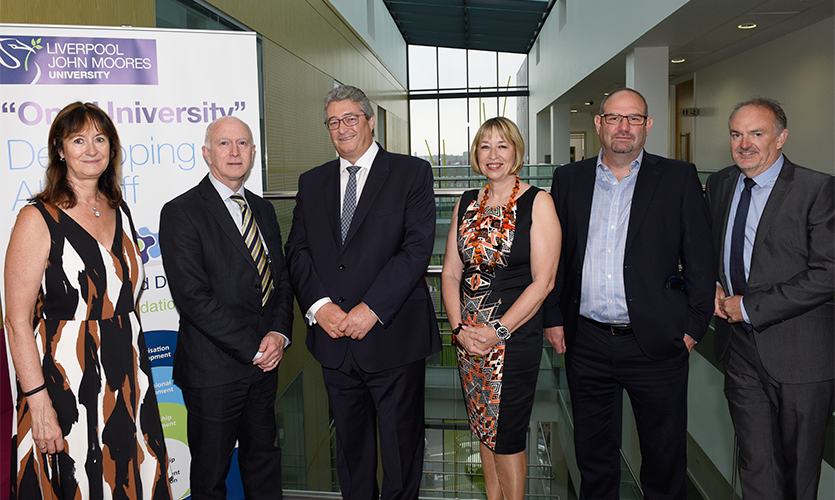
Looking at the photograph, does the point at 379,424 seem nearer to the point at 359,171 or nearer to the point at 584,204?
the point at 359,171

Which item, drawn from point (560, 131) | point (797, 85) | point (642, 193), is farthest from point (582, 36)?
point (642, 193)

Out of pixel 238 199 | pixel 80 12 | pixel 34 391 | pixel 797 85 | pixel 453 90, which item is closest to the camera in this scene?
pixel 34 391

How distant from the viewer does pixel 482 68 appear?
2181cm

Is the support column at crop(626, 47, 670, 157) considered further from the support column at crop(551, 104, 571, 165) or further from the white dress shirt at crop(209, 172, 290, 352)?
the support column at crop(551, 104, 571, 165)

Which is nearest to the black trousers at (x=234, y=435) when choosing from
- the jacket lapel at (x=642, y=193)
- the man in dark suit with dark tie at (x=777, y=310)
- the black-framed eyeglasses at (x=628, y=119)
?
the jacket lapel at (x=642, y=193)

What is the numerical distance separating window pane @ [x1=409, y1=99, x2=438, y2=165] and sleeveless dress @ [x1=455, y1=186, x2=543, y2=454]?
2009 centimetres

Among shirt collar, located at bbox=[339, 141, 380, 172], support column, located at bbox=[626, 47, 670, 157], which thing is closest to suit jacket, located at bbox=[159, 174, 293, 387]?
shirt collar, located at bbox=[339, 141, 380, 172]

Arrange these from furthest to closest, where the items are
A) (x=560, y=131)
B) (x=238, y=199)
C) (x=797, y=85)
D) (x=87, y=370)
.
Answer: (x=560, y=131)
(x=797, y=85)
(x=238, y=199)
(x=87, y=370)

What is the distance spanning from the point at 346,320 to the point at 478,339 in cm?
51

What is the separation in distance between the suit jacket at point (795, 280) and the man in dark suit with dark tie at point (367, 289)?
3.93ft

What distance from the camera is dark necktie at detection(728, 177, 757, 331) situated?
2027mm

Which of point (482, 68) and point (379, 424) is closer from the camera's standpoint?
point (379, 424)

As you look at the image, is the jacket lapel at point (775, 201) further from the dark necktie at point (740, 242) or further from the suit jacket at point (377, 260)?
the suit jacket at point (377, 260)

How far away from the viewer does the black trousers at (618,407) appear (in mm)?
2088
